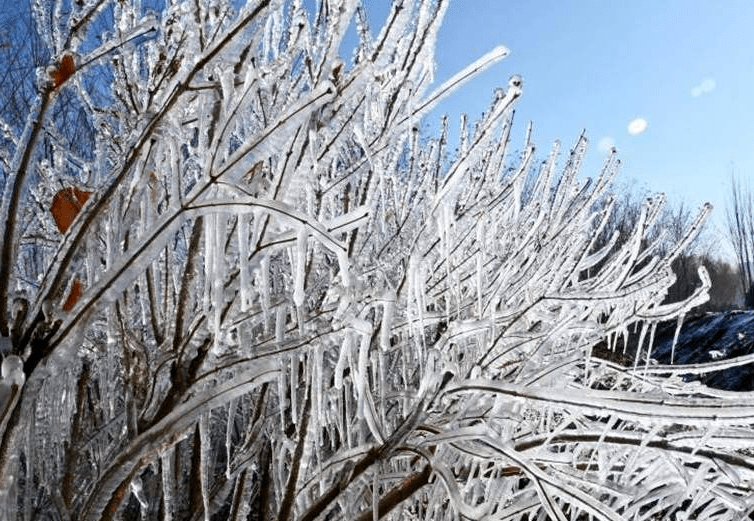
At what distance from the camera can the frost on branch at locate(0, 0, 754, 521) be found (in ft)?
2.82

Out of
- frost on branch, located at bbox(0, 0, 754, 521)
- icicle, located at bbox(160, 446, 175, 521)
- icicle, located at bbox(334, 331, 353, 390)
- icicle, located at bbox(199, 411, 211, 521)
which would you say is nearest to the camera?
frost on branch, located at bbox(0, 0, 754, 521)

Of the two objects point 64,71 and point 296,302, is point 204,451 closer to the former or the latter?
point 296,302

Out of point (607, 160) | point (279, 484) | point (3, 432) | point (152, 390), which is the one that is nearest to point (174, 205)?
point (3, 432)

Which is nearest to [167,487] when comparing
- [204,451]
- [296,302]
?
[204,451]

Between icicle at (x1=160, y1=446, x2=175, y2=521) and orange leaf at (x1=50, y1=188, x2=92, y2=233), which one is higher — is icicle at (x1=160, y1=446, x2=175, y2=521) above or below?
below

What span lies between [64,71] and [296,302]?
481mm

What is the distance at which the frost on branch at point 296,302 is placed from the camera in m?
0.86

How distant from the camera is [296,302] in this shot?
825 millimetres

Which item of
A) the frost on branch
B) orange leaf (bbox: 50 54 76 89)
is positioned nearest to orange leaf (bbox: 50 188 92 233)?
the frost on branch

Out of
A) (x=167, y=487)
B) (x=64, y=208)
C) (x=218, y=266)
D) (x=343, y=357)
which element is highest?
(x=64, y=208)

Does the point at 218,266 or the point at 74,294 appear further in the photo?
the point at 74,294

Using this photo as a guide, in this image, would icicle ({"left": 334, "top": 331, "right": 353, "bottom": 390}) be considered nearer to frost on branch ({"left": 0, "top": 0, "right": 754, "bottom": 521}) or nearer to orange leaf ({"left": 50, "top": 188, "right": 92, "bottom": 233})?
frost on branch ({"left": 0, "top": 0, "right": 754, "bottom": 521})

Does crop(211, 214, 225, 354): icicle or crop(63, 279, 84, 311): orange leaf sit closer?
crop(211, 214, 225, 354): icicle

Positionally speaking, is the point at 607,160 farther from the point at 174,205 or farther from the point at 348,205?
the point at 174,205
